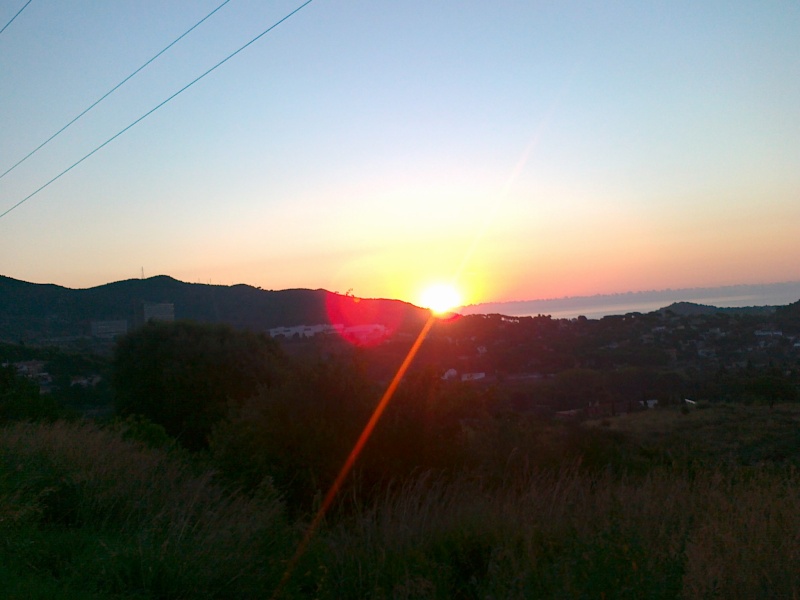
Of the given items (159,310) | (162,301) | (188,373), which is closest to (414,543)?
(188,373)

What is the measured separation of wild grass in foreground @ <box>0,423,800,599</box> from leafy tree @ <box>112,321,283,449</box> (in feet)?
56.8

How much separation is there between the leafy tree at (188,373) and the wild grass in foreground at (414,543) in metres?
17.3

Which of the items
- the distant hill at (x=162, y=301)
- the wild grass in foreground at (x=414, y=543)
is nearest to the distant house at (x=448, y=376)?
the wild grass in foreground at (x=414, y=543)

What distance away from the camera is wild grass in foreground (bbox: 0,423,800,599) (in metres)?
5.00

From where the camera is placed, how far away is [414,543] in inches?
276

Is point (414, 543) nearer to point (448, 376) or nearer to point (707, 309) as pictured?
point (448, 376)

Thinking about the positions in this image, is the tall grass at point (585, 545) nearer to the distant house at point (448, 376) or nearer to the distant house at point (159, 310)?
the distant house at point (448, 376)

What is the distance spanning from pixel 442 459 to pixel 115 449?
572 centimetres

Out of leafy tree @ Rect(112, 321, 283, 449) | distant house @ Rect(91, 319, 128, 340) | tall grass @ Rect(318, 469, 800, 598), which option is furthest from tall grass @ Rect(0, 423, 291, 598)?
distant house @ Rect(91, 319, 128, 340)

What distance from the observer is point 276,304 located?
49.3 m

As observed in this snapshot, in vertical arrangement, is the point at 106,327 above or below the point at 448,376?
above

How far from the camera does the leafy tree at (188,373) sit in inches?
1052

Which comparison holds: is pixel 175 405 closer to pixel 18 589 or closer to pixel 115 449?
pixel 115 449

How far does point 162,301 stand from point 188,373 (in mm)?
18767
